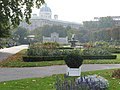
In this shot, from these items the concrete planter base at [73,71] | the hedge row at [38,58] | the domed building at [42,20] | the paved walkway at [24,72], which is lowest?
the domed building at [42,20]

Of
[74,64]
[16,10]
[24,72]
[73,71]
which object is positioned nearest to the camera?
[73,71]

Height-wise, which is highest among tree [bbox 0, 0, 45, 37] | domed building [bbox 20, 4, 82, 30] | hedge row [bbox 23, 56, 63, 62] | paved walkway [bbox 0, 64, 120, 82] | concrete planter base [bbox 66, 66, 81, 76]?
tree [bbox 0, 0, 45, 37]

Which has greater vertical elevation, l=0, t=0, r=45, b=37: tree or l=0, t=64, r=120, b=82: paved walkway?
l=0, t=0, r=45, b=37: tree

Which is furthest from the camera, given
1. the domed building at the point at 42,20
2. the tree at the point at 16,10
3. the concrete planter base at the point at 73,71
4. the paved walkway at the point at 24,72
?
the domed building at the point at 42,20

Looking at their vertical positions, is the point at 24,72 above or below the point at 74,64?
below

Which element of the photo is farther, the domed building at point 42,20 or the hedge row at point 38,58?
the domed building at point 42,20

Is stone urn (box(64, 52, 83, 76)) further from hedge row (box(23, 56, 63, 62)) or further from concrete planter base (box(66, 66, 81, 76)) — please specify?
hedge row (box(23, 56, 63, 62))

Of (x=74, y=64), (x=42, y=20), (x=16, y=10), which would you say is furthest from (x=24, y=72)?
(x=42, y=20)

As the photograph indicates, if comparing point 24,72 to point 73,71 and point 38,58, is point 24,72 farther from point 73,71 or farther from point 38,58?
point 38,58

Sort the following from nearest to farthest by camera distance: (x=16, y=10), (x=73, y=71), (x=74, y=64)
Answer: (x=73, y=71) < (x=74, y=64) < (x=16, y=10)

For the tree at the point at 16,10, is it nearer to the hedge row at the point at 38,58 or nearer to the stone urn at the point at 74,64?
the hedge row at the point at 38,58

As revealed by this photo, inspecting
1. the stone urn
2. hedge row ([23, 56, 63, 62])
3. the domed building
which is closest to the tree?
hedge row ([23, 56, 63, 62])

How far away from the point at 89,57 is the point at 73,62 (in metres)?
14.1

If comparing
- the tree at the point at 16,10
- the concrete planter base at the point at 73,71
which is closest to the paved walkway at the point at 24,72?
the concrete planter base at the point at 73,71
